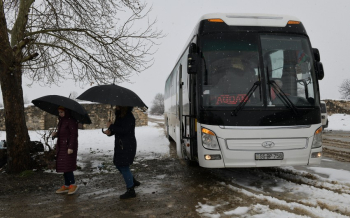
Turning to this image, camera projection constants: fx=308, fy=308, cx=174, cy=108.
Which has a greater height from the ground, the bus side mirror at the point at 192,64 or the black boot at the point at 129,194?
the bus side mirror at the point at 192,64

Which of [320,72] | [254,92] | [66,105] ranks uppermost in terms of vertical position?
[320,72]

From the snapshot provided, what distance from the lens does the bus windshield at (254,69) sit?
5.54 m

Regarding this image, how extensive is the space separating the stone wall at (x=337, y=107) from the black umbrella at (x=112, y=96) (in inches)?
1072

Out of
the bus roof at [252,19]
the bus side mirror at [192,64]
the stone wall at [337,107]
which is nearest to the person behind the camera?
the bus side mirror at [192,64]

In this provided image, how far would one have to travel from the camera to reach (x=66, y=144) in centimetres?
552

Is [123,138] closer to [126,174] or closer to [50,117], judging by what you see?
[126,174]

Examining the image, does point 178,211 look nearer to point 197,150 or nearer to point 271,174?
point 197,150

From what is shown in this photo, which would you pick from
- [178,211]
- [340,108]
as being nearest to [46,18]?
[178,211]

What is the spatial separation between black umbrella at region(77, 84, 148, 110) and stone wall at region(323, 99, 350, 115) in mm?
27229

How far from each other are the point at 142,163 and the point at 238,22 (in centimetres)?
471

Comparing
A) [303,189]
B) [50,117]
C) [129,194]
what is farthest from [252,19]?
[50,117]

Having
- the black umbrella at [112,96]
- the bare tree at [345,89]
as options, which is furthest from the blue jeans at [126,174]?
the bare tree at [345,89]

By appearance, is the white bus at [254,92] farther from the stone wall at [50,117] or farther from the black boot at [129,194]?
the stone wall at [50,117]

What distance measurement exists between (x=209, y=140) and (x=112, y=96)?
1.87m
